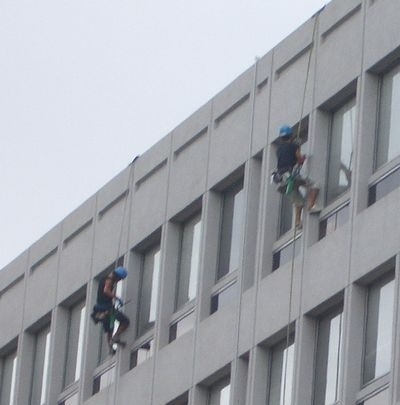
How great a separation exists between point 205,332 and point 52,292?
788cm

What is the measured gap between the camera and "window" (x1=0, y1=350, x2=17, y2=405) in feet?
180

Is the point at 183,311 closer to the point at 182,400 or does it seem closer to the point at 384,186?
the point at 182,400

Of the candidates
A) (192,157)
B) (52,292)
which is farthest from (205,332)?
(52,292)

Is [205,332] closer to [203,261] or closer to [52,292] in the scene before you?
[203,261]

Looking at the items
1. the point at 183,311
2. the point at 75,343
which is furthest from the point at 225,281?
the point at 75,343

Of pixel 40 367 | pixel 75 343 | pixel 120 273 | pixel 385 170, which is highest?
pixel 40 367

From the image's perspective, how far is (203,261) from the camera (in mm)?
46938

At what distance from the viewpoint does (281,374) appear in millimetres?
43562

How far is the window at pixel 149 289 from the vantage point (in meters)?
49.2

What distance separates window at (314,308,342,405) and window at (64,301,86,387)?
34.0 ft

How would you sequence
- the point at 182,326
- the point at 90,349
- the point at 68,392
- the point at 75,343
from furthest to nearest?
the point at 75,343
the point at 68,392
the point at 90,349
the point at 182,326

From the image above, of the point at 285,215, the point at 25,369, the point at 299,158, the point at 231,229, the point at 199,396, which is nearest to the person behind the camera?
the point at 299,158

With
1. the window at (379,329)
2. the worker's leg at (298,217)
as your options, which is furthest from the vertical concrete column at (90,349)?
the window at (379,329)

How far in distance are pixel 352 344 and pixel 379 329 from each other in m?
0.57
